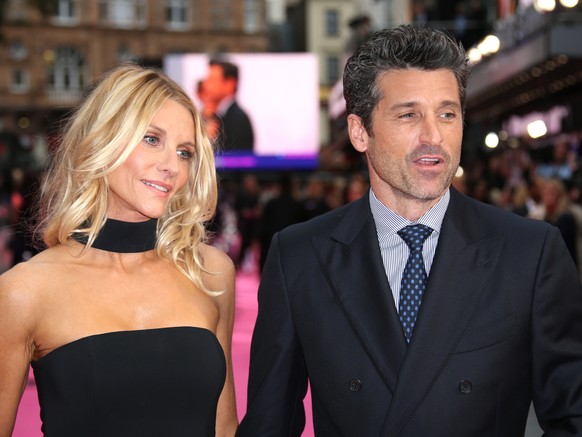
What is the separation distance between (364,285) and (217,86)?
1056 inches

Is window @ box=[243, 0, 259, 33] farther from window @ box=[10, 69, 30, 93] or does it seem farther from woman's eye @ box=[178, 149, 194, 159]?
woman's eye @ box=[178, 149, 194, 159]

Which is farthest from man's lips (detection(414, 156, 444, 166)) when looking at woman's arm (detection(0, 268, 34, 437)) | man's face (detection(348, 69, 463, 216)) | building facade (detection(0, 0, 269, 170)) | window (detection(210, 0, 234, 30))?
window (detection(210, 0, 234, 30))

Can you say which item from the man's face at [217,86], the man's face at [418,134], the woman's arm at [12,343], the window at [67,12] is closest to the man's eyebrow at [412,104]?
the man's face at [418,134]

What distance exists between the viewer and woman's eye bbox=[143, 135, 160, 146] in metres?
3.71

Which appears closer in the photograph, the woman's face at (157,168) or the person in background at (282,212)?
the woman's face at (157,168)

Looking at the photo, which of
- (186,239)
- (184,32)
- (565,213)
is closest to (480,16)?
(565,213)

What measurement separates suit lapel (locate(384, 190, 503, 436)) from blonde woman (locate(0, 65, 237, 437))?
3.08ft

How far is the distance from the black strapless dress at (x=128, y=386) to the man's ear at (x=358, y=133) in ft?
3.22

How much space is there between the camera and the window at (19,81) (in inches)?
2398

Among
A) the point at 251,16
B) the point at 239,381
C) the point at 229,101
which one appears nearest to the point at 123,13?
the point at 251,16

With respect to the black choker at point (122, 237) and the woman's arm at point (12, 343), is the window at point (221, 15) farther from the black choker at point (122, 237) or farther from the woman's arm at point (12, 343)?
the woman's arm at point (12, 343)

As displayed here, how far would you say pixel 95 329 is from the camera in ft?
11.8

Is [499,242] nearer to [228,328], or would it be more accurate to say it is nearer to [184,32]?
[228,328]

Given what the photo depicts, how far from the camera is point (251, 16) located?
2525 inches
